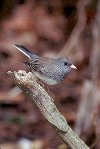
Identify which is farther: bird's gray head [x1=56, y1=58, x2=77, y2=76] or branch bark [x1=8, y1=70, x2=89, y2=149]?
bird's gray head [x1=56, y1=58, x2=77, y2=76]

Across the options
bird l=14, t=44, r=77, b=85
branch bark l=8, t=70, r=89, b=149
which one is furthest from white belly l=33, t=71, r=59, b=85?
branch bark l=8, t=70, r=89, b=149

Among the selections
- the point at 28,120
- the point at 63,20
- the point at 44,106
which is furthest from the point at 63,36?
the point at 44,106

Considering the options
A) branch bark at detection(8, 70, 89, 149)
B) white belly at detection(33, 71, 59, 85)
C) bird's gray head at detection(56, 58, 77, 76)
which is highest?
bird's gray head at detection(56, 58, 77, 76)

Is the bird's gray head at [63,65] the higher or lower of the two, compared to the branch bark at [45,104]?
higher

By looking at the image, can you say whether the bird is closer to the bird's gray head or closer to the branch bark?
the bird's gray head

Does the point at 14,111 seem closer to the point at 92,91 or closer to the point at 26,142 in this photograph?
the point at 26,142

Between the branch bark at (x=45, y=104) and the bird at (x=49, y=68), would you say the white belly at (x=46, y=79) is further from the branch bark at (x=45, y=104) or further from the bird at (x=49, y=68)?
the branch bark at (x=45, y=104)

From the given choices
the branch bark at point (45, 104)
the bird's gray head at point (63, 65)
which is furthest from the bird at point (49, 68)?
the branch bark at point (45, 104)
